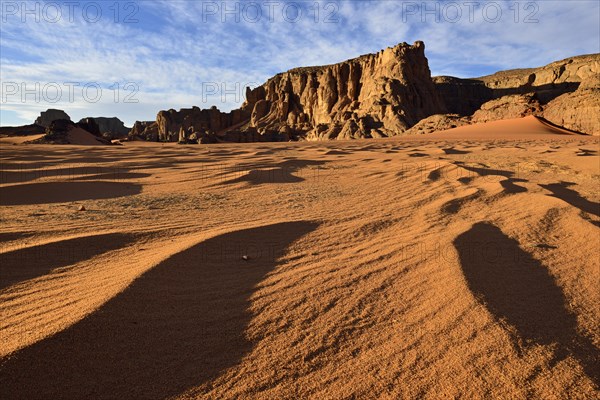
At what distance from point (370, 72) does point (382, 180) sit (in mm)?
38331

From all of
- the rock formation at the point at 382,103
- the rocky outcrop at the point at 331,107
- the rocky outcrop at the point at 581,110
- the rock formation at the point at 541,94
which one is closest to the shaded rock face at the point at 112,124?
the rock formation at the point at 382,103

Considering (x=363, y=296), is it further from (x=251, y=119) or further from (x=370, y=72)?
(x=251, y=119)

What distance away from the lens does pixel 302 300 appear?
1.53 metres

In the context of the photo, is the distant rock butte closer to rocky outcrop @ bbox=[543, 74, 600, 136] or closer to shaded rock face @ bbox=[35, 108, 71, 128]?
rocky outcrop @ bbox=[543, 74, 600, 136]

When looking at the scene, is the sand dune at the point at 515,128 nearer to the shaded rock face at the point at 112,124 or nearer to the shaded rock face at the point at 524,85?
the shaded rock face at the point at 524,85

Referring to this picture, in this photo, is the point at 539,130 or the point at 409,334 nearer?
the point at 409,334

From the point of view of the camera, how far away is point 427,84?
3625 centimetres

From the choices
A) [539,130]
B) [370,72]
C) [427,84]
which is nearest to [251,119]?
[370,72]

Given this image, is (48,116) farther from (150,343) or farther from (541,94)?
(150,343)

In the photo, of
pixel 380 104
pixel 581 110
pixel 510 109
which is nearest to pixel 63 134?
pixel 380 104

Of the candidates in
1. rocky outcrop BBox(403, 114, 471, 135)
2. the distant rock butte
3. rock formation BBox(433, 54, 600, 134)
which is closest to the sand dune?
rock formation BBox(433, 54, 600, 134)

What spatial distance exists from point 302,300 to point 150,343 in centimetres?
61

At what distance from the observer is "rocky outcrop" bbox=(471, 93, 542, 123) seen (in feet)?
71.7

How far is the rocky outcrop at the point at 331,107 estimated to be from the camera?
96.6 feet
